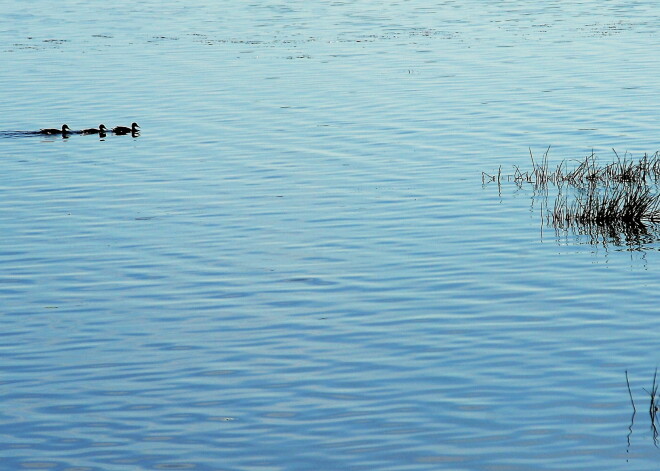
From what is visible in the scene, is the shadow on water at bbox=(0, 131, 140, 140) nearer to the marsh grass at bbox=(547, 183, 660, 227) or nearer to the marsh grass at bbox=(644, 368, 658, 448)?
the marsh grass at bbox=(547, 183, 660, 227)

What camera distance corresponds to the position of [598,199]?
60.5 ft

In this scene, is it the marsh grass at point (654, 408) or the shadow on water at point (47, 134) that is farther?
the shadow on water at point (47, 134)

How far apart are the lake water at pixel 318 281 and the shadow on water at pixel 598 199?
0.31 m

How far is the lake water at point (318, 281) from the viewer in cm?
1081

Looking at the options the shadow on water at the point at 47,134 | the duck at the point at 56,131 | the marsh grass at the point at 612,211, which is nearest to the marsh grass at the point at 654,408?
the marsh grass at the point at 612,211

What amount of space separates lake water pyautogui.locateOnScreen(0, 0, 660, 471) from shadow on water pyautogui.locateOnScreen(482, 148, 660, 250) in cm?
31

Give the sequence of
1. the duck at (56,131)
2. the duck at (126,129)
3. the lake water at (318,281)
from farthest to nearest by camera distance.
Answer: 1. the duck at (56,131)
2. the duck at (126,129)
3. the lake water at (318,281)

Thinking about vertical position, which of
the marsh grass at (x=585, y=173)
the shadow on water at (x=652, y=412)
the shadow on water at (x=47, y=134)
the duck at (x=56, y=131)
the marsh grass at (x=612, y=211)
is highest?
the duck at (x=56, y=131)

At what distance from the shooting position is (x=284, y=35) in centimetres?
4675

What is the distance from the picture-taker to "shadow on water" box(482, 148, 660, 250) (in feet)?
59.0

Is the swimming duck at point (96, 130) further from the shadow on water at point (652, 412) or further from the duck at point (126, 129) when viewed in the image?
the shadow on water at point (652, 412)

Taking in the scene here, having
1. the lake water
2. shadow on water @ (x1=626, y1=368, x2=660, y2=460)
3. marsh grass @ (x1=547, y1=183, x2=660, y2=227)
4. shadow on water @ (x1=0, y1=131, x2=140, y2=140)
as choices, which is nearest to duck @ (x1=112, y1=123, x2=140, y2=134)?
shadow on water @ (x1=0, y1=131, x2=140, y2=140)

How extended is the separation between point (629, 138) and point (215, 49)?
21089 millimetres

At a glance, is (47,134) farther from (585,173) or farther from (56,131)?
(585,173)
